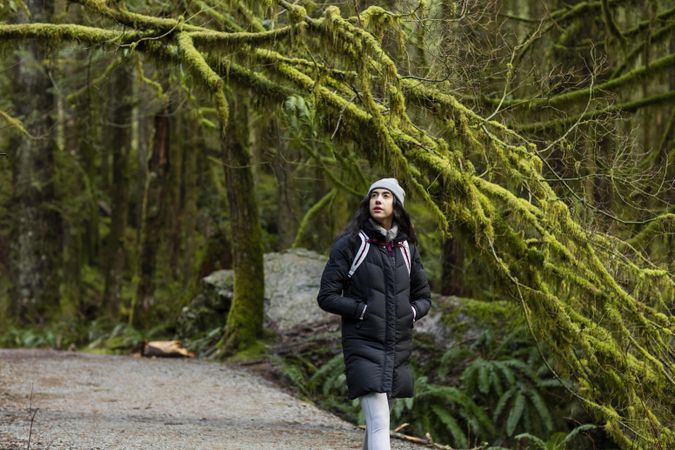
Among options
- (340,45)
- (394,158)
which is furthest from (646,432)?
(340,45)

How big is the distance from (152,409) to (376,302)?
456 centimetres

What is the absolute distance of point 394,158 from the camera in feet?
26.1

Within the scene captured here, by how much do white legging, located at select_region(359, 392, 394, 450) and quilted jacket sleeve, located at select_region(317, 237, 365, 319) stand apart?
1.89 ft

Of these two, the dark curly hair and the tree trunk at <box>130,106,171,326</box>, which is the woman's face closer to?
the dark curly hair

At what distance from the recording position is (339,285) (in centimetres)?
591

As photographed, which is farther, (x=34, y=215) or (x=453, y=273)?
(x=34, y=215)

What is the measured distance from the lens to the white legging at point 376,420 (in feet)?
18.5

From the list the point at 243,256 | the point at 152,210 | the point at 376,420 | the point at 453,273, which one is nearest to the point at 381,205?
the point at 376,420

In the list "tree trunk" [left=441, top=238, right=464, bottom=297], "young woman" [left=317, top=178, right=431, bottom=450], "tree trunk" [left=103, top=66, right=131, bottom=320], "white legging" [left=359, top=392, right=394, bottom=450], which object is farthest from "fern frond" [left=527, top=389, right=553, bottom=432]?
"tree trunk" [left=103, top=66, right=131, bottom=320]

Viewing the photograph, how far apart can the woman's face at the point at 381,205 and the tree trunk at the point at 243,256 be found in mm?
8127

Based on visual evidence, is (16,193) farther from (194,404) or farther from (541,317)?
(541,317)

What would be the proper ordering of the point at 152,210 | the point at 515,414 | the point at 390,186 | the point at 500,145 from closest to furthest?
the point at 390,186 < the point at 500,145 < the point at 515,414 < the point at 152,210

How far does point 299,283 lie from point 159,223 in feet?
12.8

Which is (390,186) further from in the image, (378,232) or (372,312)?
(372,312)
